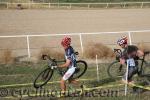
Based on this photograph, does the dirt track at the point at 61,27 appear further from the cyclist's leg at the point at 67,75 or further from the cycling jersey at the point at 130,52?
the cycling jersey at the point at 130,52

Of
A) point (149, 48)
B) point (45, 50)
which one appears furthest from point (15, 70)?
point (149, 48)

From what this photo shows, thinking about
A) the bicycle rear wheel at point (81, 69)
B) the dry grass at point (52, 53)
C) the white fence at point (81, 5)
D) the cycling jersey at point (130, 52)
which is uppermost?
the white fence at point (81, 5)

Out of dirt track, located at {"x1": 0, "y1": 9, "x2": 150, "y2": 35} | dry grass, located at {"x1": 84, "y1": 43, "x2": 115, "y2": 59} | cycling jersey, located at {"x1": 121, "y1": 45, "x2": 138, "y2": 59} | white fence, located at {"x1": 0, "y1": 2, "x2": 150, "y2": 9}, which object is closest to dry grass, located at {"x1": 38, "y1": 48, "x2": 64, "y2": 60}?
dry grass, located at {"x1": 84, "y1": 43, "x2": 115, "y2": 59}

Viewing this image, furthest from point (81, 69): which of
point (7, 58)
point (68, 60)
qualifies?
point (7, 58)

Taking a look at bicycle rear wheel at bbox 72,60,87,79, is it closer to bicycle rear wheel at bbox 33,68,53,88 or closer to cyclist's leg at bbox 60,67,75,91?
bicycle rear wheel at bbox 33,68,53,88

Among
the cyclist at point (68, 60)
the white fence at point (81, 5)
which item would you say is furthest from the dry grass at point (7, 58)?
the white fence at point (81, 5)

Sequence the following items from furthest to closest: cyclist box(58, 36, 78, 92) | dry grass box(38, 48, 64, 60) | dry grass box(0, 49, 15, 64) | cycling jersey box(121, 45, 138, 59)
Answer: dry grass box(38, 48, 64, 60) < dry grass box(0, 49, 15, 64) < cycling jersey box(121, 45, 138, 59) < cyclist box(58, 36, 78, 92)

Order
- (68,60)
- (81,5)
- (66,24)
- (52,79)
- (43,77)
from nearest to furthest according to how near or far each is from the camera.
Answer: (68,60), (43,77), (52,79), (66,24), (81,5)

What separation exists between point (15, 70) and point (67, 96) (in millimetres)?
5119

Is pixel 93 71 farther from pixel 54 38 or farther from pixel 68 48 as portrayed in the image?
pixel 54 38

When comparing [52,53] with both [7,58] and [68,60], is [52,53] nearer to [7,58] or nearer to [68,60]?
[7,58]

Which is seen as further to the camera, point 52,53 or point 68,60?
point 52,53

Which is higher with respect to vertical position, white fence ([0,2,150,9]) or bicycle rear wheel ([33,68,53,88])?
white fence ([0,2,150,9])

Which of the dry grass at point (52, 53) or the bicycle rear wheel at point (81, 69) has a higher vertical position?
the dry grass at point (52, 53)
